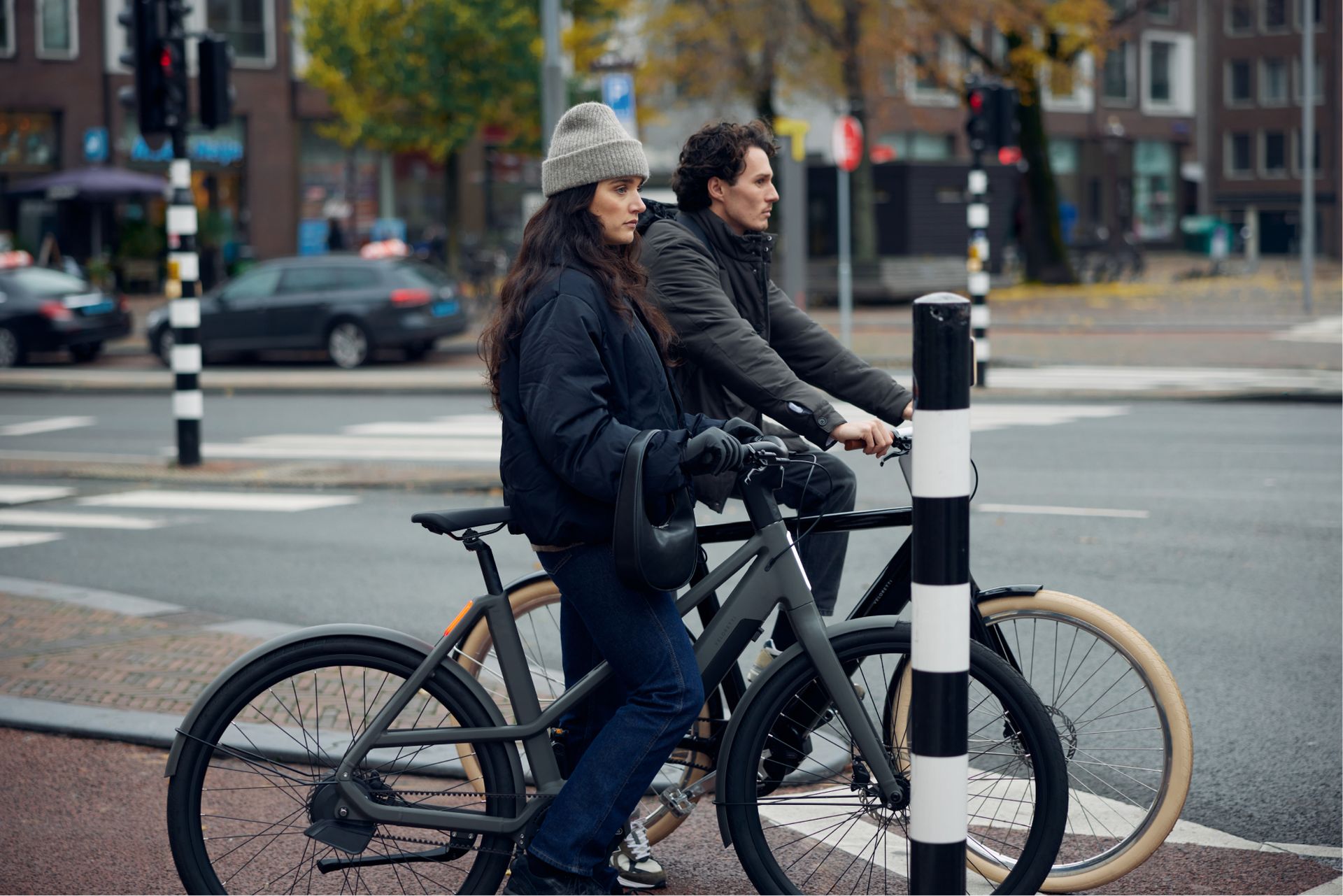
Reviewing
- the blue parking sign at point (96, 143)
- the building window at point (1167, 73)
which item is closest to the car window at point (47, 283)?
the blue parking sign at point (96, 143)

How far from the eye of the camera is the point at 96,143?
133 feet

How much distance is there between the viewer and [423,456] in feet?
41.2

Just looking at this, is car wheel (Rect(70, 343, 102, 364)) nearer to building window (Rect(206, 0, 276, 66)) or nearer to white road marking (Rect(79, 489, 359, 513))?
white road marking (Rect(79, 489, 359, 513))

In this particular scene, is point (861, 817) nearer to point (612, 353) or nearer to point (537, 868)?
point (537, 868)

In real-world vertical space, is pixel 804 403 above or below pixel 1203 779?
above

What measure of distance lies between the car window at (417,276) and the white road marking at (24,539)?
12.9 meters

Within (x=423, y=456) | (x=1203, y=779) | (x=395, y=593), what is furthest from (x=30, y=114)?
(x=1203, y=779)

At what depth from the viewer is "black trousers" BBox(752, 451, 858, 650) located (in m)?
3.91

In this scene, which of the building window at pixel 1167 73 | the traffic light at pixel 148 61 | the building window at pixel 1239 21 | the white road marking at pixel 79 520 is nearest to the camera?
the white road marking at pixel 79 520

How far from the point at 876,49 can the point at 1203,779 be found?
85.3 ft

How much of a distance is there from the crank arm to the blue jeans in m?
0.15

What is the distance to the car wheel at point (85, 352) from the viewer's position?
24.4 metres

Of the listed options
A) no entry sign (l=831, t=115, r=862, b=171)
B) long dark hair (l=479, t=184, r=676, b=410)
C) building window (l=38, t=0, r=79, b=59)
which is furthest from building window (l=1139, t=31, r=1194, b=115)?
long dark hair (l=479, t=184, r=676, b=410)

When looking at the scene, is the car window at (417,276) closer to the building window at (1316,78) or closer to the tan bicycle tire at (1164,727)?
the tan bicycle tire at (1164,727)
